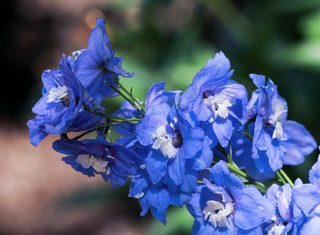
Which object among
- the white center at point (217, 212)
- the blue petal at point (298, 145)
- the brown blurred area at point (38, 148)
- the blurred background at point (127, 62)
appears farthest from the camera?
the brown blurred area at point (38, 148)

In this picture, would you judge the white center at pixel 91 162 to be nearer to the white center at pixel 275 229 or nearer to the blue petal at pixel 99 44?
the blue petal at pixel 99 44

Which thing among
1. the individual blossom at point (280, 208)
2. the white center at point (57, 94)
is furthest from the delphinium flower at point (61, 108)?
the individual blossom at point (280, 208)

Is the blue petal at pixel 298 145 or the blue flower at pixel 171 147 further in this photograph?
the blue petal at pixel 298 145

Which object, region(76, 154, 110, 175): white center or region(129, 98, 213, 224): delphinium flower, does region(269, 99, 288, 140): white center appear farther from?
region(76, 154, 110, 175): white center

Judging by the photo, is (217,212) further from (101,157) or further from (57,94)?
(57,94)

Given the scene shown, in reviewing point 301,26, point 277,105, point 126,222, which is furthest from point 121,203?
point 277,105

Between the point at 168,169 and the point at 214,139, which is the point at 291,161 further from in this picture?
the point at 168,169

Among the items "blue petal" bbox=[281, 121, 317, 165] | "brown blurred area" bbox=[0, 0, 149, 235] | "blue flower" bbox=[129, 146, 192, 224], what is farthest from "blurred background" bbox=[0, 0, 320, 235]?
"blue flower" bbox=[129, 146, 192, 224]
